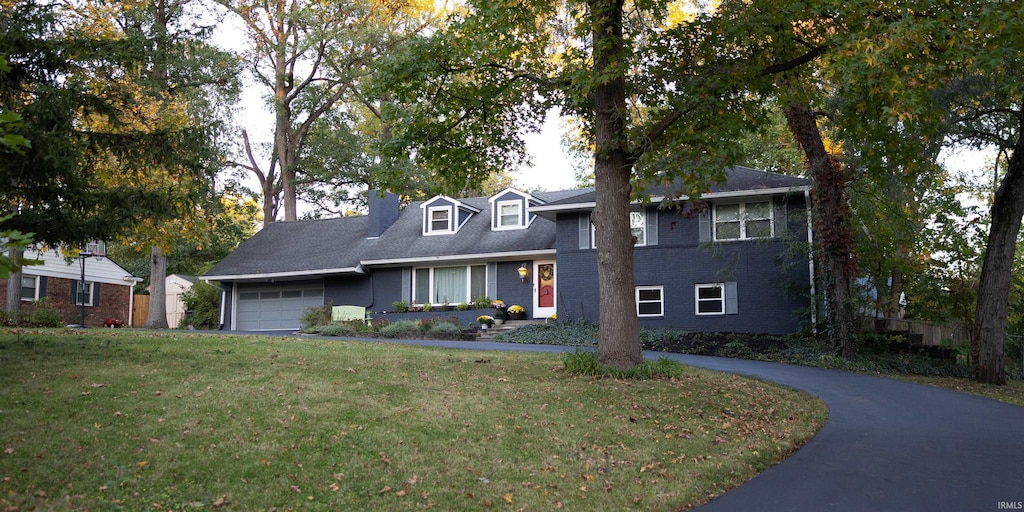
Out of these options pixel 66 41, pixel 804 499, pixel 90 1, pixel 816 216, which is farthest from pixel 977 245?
pixel 90 1

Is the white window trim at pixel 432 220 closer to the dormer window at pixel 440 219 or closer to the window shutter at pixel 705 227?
Result: the dormer window at pixel 440 219

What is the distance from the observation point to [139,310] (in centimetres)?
3822

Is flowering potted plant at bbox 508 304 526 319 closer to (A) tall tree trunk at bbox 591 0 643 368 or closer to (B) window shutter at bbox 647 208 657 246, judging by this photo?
(B) window shutter at bbox 647 208 657 246

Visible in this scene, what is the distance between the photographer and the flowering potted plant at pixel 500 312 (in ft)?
82.3

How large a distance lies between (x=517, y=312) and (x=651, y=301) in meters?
4.44

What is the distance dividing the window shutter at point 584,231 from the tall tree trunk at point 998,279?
35.5 feet

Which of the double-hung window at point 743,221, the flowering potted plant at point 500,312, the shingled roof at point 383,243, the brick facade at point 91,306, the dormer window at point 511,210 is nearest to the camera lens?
the double-hung window at point 743,221

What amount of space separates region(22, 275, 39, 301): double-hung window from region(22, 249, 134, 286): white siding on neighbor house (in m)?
0.21

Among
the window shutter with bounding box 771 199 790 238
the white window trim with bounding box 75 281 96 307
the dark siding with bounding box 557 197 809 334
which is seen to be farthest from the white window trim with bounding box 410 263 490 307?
the white window trim with bounding box 75 281 96 307

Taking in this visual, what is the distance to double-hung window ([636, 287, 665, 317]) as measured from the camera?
928 inches

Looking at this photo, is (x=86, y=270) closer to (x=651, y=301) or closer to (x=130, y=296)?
(x=130, y=296)

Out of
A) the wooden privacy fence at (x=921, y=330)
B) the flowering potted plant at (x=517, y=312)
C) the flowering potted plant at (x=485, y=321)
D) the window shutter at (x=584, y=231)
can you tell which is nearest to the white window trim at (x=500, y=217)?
the flowering potted plant at (x=517, y=312)

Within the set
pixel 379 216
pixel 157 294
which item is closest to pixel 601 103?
pixel 379 216

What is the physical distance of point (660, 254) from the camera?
23656 millimetres
